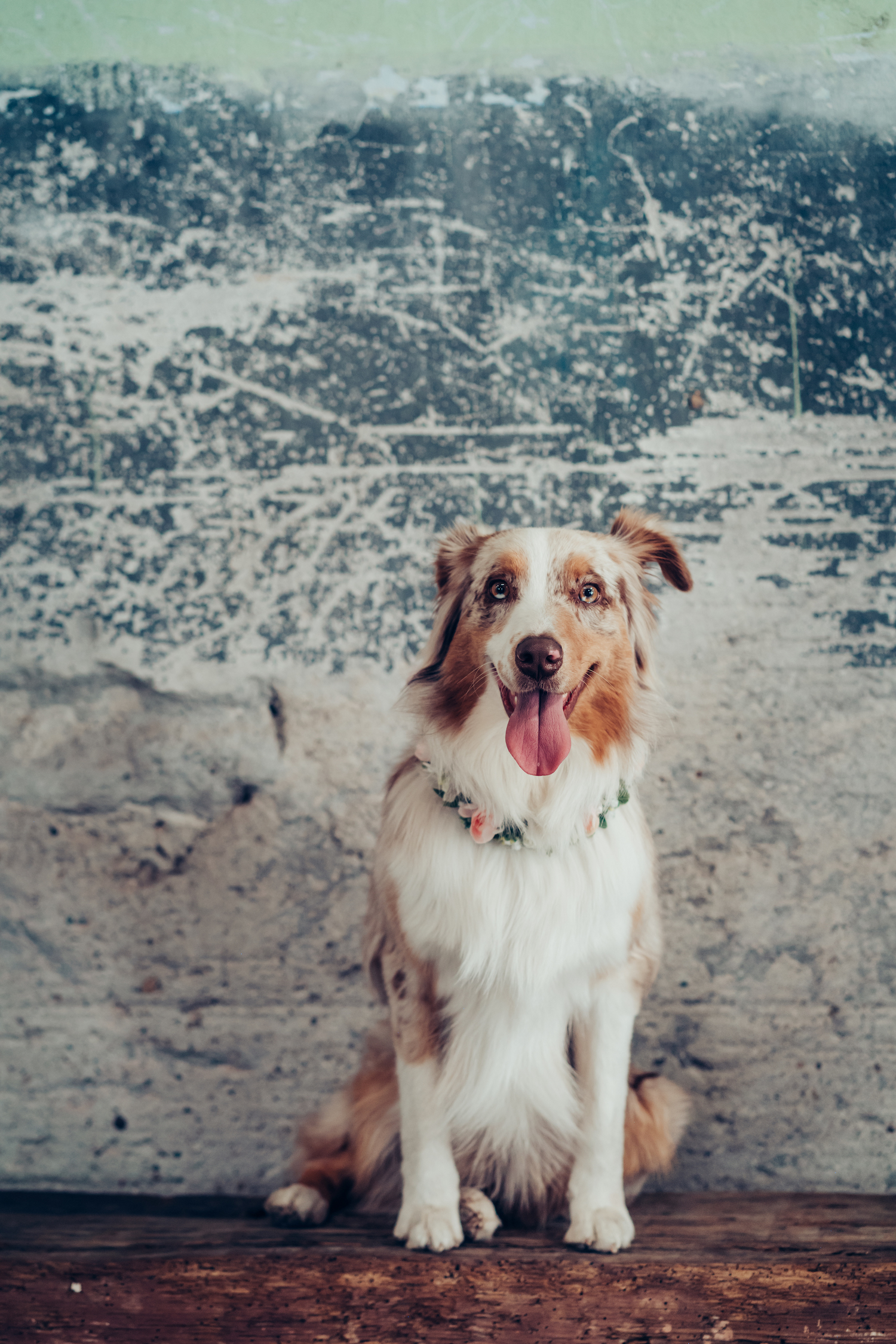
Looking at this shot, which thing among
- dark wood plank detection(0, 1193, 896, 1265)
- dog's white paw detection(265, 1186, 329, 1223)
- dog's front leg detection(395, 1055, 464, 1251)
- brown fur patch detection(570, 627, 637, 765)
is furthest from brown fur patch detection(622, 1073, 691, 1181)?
brown fur patch detection(570, 627, 637, 765)

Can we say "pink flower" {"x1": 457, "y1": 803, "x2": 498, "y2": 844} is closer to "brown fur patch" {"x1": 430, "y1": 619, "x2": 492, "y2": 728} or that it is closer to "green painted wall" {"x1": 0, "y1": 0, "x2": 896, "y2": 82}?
"brown fur patch" {"x1": 430, "y1": 619, "x2": 492, "y2": 728}

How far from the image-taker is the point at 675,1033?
2412mm

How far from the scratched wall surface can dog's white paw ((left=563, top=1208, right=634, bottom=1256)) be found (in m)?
0.73

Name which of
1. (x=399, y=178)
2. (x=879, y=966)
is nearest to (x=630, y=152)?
(x=399, y=178)

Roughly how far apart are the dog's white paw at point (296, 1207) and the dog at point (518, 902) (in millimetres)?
288

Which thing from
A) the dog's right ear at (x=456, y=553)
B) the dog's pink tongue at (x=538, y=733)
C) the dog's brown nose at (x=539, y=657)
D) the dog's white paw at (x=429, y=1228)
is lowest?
the dog's white paw at (x=429, y=1228)

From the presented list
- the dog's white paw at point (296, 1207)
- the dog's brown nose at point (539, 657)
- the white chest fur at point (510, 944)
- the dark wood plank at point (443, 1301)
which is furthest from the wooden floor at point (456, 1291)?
the dog's brown nose at point (539, 657)

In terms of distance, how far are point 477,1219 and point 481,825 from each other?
2.49 ft

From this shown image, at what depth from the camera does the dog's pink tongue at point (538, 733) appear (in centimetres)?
156

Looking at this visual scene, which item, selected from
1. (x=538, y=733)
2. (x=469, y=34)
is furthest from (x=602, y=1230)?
(x=469, y=34)

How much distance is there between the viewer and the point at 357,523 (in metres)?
2.49

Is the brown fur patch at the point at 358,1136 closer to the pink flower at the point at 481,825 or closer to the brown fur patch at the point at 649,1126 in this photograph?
the brown fur patch at the point at 649,1126

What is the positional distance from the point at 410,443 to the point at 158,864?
1.29m

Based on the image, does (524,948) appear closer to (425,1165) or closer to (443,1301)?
(425,1165)
